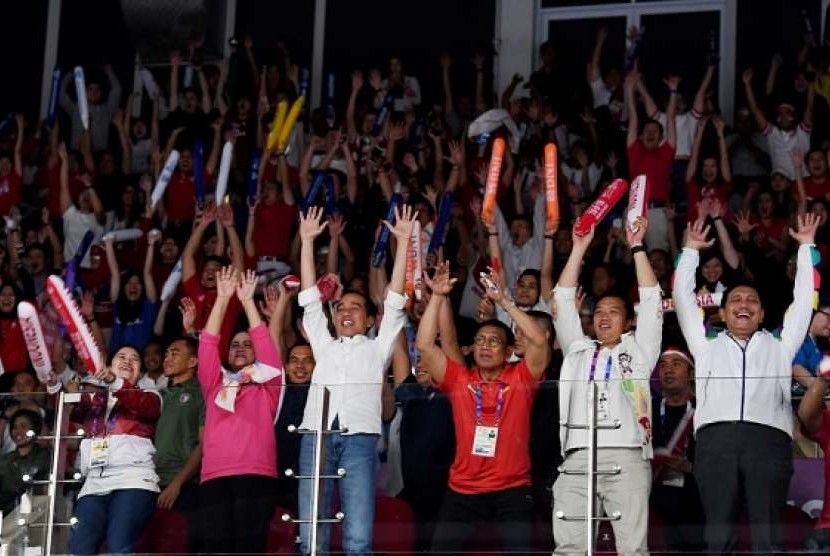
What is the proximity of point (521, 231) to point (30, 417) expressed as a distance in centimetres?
486

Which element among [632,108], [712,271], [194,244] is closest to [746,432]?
[712,271]

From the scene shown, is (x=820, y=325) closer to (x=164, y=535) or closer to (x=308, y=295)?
(x=308, y=295)

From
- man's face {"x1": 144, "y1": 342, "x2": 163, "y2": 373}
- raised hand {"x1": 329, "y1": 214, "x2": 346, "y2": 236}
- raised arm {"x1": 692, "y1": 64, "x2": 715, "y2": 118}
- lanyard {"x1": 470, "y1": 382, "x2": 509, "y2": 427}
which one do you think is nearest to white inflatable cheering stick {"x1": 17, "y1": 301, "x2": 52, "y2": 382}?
→ man's face {"x1": 144, "y1": 342, "x2": 163, "y2": 373}

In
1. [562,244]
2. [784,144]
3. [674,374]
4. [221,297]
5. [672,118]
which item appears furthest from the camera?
[672,118]

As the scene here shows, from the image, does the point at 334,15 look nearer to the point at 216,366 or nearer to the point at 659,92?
the point at 659,92

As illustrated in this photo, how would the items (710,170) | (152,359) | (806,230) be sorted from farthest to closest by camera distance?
(710,170) < (152,359) < (806,230)

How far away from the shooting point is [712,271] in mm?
11602

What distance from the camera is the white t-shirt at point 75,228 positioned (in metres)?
14.7

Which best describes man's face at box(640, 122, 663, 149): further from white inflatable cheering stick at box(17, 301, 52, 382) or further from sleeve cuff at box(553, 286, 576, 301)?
white inflatable cheering stick at box(17, 301, 52, 382)

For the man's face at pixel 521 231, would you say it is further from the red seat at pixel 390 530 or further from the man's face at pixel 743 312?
the red seat at pixel 390 530

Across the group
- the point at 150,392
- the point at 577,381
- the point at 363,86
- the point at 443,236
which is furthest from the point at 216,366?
the point at 363,86

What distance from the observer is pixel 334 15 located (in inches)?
698

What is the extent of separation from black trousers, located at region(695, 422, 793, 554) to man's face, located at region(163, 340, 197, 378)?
123 inches

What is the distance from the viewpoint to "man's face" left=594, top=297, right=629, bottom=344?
29.3 ft
